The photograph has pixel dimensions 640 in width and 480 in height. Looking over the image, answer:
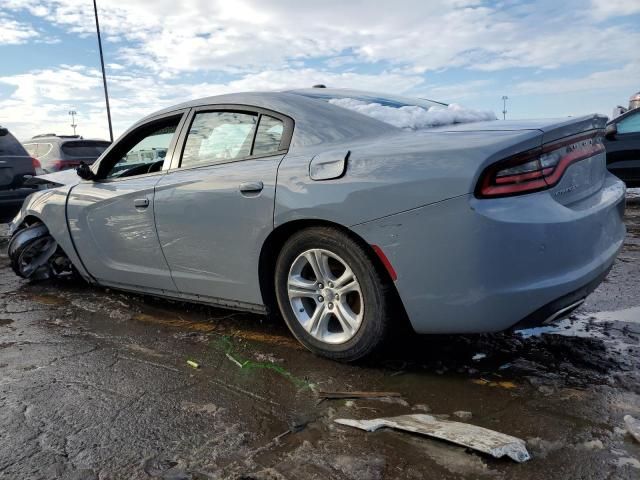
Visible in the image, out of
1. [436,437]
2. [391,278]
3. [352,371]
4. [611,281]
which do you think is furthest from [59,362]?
[611,281]

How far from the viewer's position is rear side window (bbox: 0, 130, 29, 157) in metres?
7.71

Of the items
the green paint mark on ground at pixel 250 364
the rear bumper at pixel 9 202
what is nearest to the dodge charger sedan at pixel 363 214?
the green paint mark on ground at pixel 250 364

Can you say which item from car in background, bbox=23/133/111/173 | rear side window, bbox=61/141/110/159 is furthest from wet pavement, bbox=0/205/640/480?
rear side window, bbox=61/141/110/159

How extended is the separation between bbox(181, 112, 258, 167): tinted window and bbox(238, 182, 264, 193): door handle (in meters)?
0.25

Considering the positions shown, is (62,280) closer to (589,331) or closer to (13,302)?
(13,302)

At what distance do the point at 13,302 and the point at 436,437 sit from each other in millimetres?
3871

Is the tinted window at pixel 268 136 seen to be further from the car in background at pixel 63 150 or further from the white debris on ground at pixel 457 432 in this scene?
the car in background at pixel 63 150

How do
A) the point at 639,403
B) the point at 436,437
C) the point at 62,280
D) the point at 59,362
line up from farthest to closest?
1. the point at 62,280
2. the point at 59,362
3. the point at 639,403
4. the point at 436,437

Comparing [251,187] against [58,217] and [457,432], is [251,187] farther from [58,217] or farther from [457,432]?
[58,217]

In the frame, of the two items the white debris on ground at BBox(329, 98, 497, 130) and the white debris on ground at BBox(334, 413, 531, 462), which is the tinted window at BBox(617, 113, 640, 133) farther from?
the white debris on ground at BBox(334, 413, 531, 462)

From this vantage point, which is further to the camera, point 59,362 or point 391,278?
point 59,362

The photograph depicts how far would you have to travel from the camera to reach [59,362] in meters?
3.13

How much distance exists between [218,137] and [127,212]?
0.89m

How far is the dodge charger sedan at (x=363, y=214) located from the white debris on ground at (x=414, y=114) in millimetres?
15
